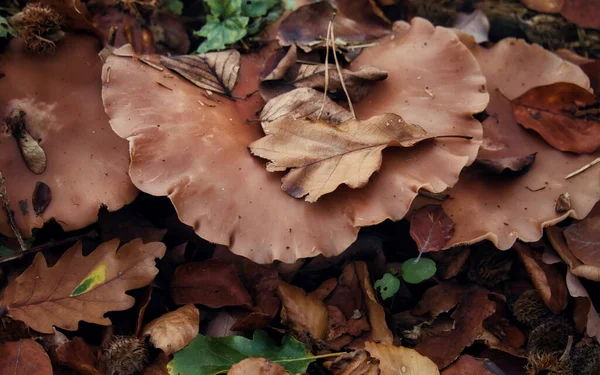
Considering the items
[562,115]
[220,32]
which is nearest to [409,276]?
[562,115]

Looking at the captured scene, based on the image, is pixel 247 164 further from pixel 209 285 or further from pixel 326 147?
pixel 209 285

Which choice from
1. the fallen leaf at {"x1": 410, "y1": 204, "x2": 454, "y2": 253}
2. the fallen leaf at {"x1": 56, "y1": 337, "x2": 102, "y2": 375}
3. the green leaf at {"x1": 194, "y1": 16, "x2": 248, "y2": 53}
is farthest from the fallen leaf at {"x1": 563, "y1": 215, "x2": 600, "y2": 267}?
the fallen leaf at {"x1": 56, "y1": 337, "x2": 102, "y2": 375}

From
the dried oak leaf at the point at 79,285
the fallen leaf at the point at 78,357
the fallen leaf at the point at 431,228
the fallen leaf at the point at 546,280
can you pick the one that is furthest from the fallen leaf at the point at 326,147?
the fallen leaf at the point at 78,357

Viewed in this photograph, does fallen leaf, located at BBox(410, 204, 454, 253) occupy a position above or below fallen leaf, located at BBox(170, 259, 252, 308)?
above

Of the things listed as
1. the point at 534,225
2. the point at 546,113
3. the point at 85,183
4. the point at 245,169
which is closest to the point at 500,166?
the point at 534,225

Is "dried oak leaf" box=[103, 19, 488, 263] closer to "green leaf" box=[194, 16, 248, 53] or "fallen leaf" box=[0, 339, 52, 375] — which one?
"green leaf" box=[194, 16, 248, 53]

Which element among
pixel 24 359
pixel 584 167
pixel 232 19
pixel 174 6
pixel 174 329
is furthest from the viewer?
pixel 174 6
